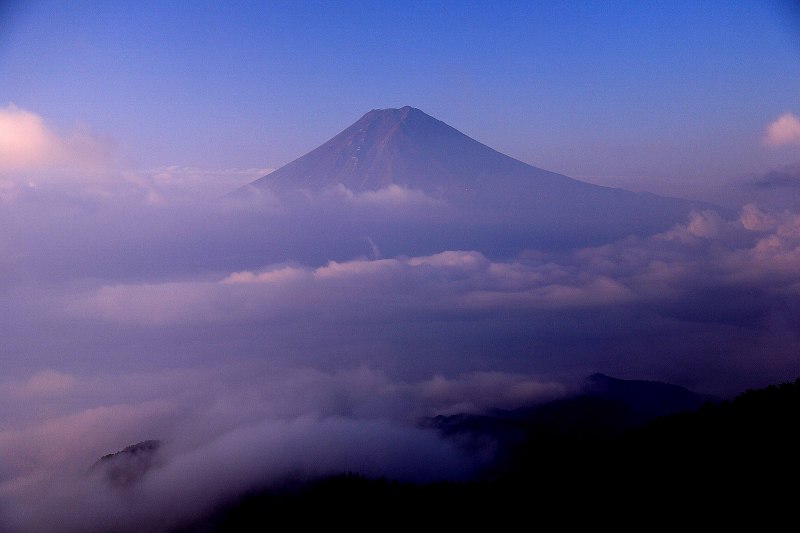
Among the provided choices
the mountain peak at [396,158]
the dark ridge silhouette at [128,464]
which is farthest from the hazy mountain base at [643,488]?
the mountain peak at [396,158]

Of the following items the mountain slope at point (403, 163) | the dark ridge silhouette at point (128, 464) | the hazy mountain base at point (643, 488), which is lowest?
the hazy mountain base at point (643, 488)

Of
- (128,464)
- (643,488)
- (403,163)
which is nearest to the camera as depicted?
(643,488)

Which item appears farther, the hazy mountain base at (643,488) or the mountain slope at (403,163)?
the mountain slope at (403,163)

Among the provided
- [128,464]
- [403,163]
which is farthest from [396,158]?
[128,464]

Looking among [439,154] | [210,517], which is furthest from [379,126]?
[210,517]

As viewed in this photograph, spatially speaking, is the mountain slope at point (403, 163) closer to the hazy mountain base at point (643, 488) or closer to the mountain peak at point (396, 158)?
the mountain peak at point (396, 158)

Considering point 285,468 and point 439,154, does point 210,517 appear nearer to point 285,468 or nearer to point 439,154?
point 285,468

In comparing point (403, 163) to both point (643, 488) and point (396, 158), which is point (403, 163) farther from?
point (643, 488)

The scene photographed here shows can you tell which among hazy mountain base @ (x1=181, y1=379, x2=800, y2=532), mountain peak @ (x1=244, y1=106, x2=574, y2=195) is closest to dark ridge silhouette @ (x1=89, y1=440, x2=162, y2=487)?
hazy mountain base @ (x1=181, y1=379, x2=800, y2=532)

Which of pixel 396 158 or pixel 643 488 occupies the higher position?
pixel 396 158
